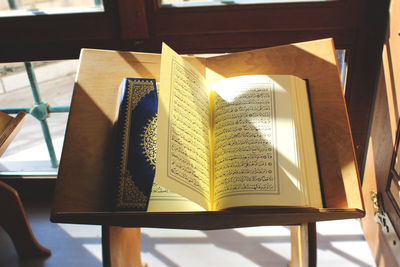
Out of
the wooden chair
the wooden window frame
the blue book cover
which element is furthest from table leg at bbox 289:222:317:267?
the wooden chair

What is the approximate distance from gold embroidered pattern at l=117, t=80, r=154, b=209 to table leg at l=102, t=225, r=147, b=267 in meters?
0.13

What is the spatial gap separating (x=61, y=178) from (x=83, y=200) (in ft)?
0.26

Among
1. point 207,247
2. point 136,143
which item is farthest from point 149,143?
point 207,247

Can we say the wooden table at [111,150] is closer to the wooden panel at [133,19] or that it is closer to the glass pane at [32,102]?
the wooden panel at [133,19]

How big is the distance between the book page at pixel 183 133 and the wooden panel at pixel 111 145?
0.23 feet

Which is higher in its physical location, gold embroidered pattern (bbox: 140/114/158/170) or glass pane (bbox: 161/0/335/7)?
glass pane (bbox: 161/0/335/7)

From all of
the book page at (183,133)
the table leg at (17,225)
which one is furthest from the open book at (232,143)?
the table leg at (17,225)

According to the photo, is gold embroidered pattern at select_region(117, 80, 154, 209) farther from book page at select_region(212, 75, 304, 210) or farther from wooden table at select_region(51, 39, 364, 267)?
book page at select_region(212, 75, 304, 210)

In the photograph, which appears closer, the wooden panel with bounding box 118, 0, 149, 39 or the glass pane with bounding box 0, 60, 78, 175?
the wooden panel with bounding box 118, 0, 149, 39

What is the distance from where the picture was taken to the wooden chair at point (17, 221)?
54.3 inches

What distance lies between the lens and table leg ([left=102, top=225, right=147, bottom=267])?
1.00 metres

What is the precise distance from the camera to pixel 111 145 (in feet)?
3.31

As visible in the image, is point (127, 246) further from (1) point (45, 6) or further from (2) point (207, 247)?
(1) point (45, 6)

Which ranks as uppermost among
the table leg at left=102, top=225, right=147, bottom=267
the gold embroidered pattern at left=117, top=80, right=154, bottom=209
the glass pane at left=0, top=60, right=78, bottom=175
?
the glass pane at left=0, top=60, right=78, bottom=175
